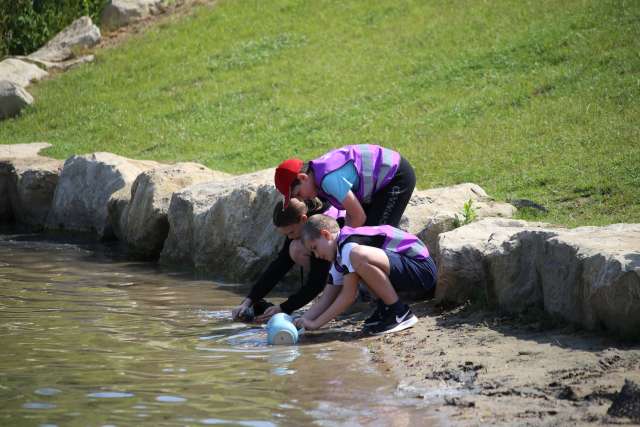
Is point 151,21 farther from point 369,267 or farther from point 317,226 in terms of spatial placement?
point 369,267

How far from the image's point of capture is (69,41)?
20.8 meters

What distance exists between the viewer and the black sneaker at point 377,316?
657cm

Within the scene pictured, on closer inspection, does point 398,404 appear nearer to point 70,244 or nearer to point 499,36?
point 70,244

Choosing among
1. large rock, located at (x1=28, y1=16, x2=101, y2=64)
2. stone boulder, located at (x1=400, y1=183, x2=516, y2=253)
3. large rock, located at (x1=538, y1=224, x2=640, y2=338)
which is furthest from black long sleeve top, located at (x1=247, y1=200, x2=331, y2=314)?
large rock, located at (x1=28, y1=16, x2=101, y2=64)

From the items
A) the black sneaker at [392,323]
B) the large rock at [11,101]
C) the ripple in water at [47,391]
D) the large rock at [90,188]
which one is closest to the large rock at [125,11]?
the large rock at [11,101]

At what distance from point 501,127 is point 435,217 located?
4.71m

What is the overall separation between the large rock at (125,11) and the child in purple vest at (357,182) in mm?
15672

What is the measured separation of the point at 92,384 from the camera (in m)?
5.38

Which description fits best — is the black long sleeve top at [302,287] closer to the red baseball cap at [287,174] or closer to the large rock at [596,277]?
the red baseball cap at [287,174]

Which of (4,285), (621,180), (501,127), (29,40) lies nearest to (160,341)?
(4,285)

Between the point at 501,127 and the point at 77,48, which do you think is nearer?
the point at 501,127

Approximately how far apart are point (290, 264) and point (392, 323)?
3.57ft

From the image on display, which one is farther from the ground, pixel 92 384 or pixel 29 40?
pixel 29 40

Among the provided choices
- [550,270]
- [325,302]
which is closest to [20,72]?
[325,302]
